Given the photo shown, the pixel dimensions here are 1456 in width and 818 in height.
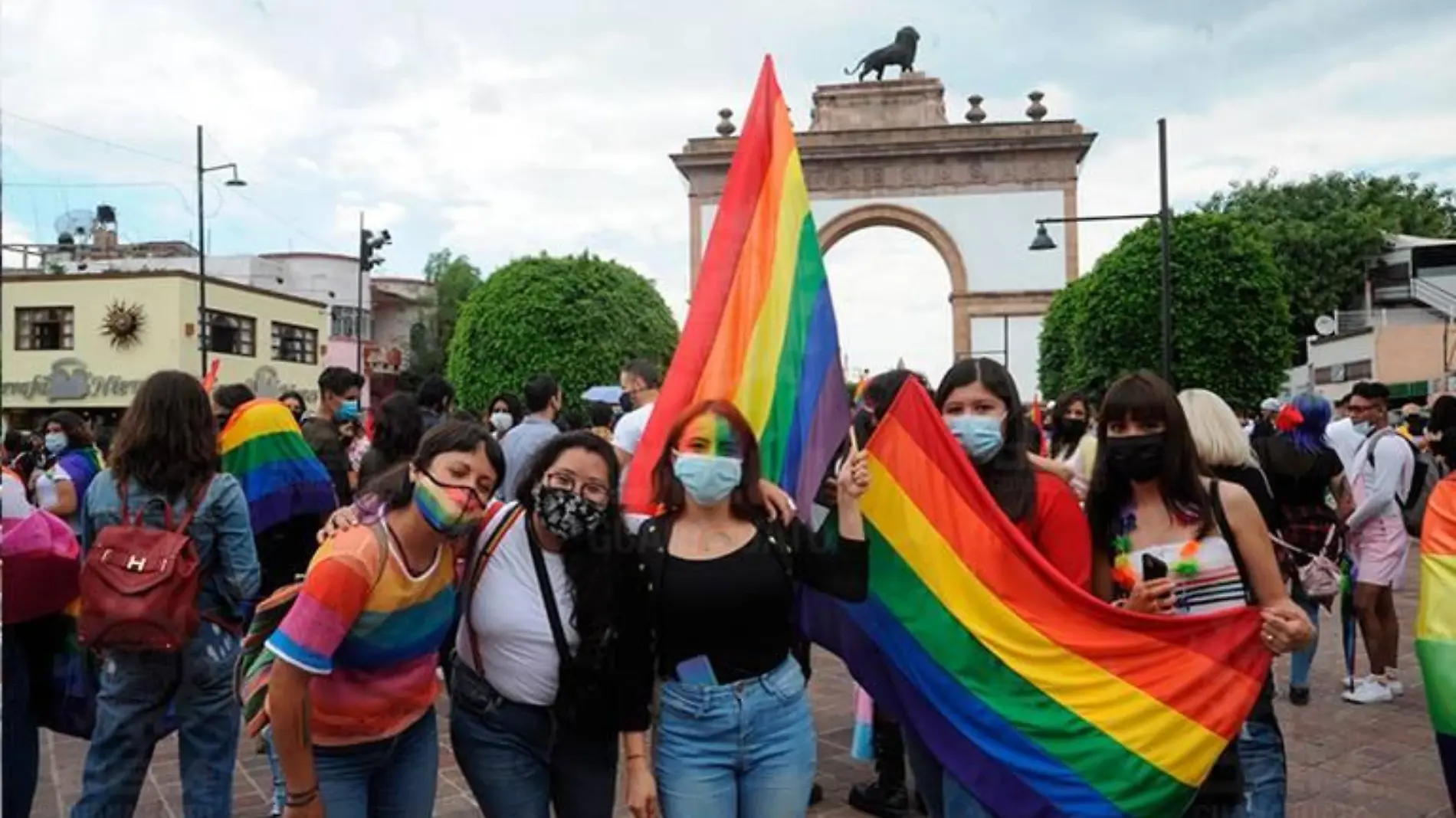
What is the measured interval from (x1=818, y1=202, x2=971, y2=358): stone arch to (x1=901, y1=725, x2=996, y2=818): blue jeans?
39050 mm

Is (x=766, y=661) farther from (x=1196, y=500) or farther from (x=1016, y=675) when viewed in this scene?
(x=1196, y=500)

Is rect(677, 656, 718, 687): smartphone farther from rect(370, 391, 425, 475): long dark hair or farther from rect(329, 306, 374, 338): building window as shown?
rect(329, 306, 374, 338): building window

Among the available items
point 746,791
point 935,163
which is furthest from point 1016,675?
point 935,163

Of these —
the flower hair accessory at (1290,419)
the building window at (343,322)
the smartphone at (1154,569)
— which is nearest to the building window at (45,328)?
A: the building window at (343,322)

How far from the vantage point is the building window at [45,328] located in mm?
34000

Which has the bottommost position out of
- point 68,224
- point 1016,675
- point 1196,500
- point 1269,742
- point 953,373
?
point 1269,742

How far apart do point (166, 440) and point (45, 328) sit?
36.1 m

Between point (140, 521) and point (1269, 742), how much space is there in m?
3.76

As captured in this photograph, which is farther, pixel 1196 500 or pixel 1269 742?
pixel 1269 742

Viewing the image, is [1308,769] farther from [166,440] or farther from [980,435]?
[166,440]

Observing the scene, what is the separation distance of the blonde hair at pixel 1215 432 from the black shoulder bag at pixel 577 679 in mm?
2356

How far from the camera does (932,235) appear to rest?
42469mm

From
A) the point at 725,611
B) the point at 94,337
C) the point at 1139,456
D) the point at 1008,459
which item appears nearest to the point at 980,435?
the point at 1008,459

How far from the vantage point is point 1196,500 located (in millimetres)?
3236
